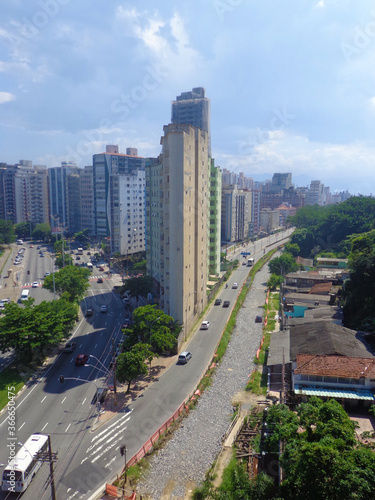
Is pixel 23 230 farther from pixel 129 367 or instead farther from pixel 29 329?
pixel 129 367

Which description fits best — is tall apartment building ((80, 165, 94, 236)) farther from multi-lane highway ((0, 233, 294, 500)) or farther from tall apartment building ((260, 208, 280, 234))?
multi-lane highway ((0, 233, 294, 500))

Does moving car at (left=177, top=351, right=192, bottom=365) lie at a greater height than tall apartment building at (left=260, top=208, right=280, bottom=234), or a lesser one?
lesser

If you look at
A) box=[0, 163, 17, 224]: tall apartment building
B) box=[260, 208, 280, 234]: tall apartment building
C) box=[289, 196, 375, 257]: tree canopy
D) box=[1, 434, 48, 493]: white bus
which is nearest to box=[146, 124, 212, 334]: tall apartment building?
box=[1, 434, 48, 493]: white bus

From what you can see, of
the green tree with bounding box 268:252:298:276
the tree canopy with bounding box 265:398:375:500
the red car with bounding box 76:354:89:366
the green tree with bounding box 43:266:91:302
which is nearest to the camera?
the tree canopy with bounding box 265:398:375:500

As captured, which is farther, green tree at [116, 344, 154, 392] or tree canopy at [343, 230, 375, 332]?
tree canopy at [343, 230, 375, 332]

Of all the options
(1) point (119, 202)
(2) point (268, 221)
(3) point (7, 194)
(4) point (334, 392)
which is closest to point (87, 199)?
(3) point (7, 194)

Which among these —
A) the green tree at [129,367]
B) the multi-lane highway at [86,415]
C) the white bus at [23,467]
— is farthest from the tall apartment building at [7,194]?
the white bus at [23,467]

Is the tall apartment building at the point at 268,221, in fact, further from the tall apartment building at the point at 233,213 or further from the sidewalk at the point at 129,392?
the sidewalk at the point at 129,392
